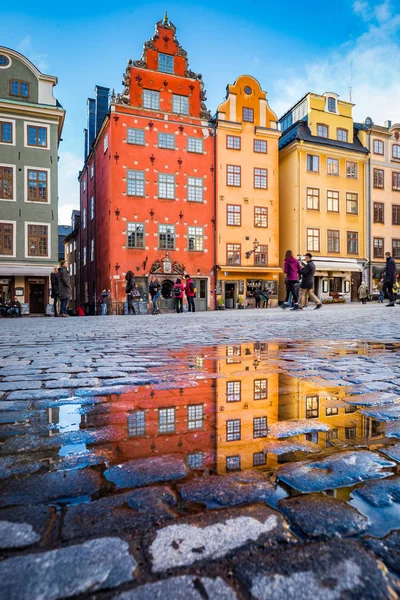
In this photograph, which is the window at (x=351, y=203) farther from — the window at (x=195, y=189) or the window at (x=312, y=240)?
the window at (x=195, y=189)

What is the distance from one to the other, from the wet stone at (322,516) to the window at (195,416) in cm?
76

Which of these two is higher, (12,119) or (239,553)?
(12,119)

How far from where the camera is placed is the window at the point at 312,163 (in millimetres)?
31914

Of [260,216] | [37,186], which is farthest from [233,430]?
[260,216]

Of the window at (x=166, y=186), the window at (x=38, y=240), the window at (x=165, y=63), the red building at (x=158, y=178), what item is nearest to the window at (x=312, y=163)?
the red building at (x=158, y=178)

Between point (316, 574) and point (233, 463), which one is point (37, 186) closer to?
point (233, 463)

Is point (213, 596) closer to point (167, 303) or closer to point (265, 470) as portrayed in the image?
point (265, 470)

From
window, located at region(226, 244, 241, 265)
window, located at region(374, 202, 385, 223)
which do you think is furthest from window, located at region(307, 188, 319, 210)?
window, located at region(226, 244, 241, 265)

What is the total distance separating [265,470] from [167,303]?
25857 millimetres

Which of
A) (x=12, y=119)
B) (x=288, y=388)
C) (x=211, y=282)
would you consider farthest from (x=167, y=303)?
(x=288, y=388)

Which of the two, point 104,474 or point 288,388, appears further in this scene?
point 288,388

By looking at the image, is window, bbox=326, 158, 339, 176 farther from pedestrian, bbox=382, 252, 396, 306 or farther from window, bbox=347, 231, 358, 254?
pedestrian, bbox=382, 252, 396, 306

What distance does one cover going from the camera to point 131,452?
1577 mm

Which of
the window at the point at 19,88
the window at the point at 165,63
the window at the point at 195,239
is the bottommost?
the window at the point at 195,239
